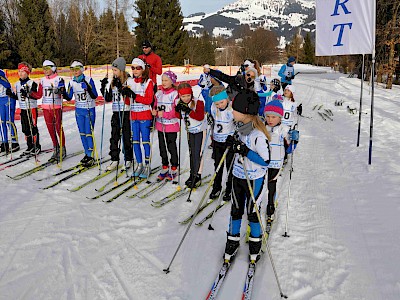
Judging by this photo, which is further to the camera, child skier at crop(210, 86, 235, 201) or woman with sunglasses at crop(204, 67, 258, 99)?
woman with sunglasses at crop(204, 67, 258, 99)

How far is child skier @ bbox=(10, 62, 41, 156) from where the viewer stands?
7133mm

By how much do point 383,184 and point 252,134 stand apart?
3809 millimetres

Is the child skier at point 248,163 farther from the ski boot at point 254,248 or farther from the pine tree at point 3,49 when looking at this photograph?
the pine tree at point 3,49

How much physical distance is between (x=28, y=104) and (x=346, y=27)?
6.98 metres

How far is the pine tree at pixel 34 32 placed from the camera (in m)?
34.3

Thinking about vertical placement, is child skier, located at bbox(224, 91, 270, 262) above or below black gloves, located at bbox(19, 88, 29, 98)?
below

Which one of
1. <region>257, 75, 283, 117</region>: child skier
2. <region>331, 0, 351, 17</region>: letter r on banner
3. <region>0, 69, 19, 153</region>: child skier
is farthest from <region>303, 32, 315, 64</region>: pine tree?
<region>0, 69, 19, 153</region>: child skier

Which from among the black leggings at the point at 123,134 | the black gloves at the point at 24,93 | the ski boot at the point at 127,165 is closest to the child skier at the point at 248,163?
the black leggings at the point at 123,134

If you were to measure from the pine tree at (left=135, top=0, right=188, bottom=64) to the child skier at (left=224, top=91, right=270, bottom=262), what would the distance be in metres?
37.7

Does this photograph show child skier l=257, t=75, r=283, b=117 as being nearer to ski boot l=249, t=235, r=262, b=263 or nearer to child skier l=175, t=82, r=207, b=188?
child skier l=175, t=82, r=207, b=188

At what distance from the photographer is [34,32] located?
34719 mm

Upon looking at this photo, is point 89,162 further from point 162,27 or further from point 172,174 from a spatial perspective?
point 162,27

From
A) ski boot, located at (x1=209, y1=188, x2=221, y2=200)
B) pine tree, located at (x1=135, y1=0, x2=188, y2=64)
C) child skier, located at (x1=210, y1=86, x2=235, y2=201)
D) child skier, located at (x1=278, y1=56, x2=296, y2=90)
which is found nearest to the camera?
child skier, located at (x1=210, y1=86, x2=235, y2=201)

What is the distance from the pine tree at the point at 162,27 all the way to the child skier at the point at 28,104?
1298 inches
